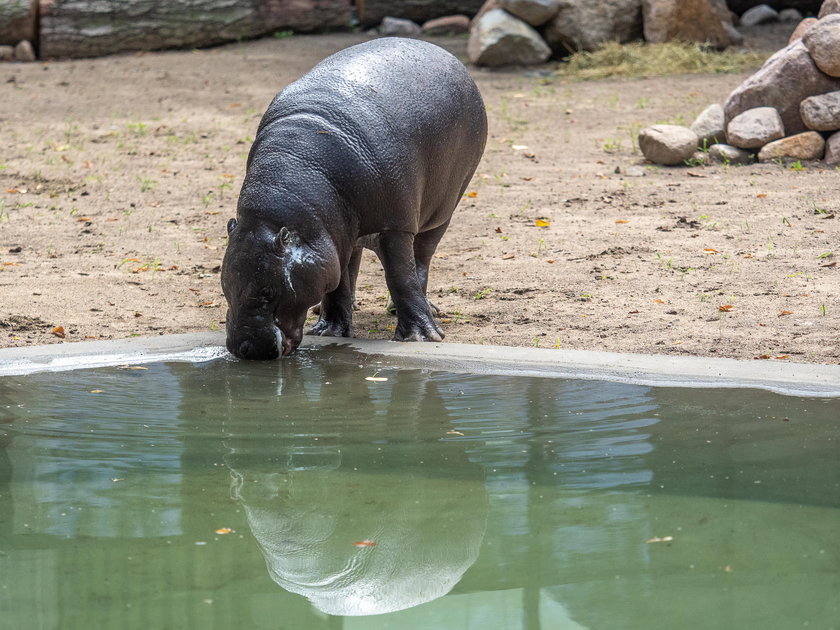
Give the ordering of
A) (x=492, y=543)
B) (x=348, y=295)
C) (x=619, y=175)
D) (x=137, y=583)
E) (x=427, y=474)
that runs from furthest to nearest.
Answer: (x=619, y=175)
(x=348, y=295)
(x=427, y=474)
(x=492, y=543)
(x=137, y=583)

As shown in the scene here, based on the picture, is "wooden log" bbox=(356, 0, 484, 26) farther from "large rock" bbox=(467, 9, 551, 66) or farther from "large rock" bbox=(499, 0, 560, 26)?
"large rock" bbox=(499, 0, 560, 26)

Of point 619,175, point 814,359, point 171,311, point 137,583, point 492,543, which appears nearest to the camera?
point 137,583

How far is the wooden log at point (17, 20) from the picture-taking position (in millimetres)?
13906

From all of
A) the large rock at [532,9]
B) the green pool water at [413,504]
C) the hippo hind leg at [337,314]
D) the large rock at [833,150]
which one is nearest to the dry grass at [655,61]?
the large rock at [532,9]

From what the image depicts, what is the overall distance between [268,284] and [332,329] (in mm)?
903

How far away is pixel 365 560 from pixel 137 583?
1.99ft

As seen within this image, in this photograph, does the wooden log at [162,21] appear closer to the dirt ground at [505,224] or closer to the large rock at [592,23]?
the dirt ground at [505,224]

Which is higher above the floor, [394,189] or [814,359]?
[394,189]

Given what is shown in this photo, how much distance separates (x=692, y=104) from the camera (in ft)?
38.1

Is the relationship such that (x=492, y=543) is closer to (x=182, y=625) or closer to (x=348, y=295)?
(x=182, y=625)

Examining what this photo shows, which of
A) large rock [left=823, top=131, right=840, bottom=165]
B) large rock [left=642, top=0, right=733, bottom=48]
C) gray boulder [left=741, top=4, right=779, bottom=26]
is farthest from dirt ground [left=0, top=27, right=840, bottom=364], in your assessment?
gray boulder [left=741, top=4, right=779, bottom=26]

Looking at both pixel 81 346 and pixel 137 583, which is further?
pixel 81 346

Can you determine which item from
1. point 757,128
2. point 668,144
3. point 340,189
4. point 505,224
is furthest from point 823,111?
point 340,189

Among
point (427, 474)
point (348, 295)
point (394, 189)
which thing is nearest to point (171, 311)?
point (348, 295)
